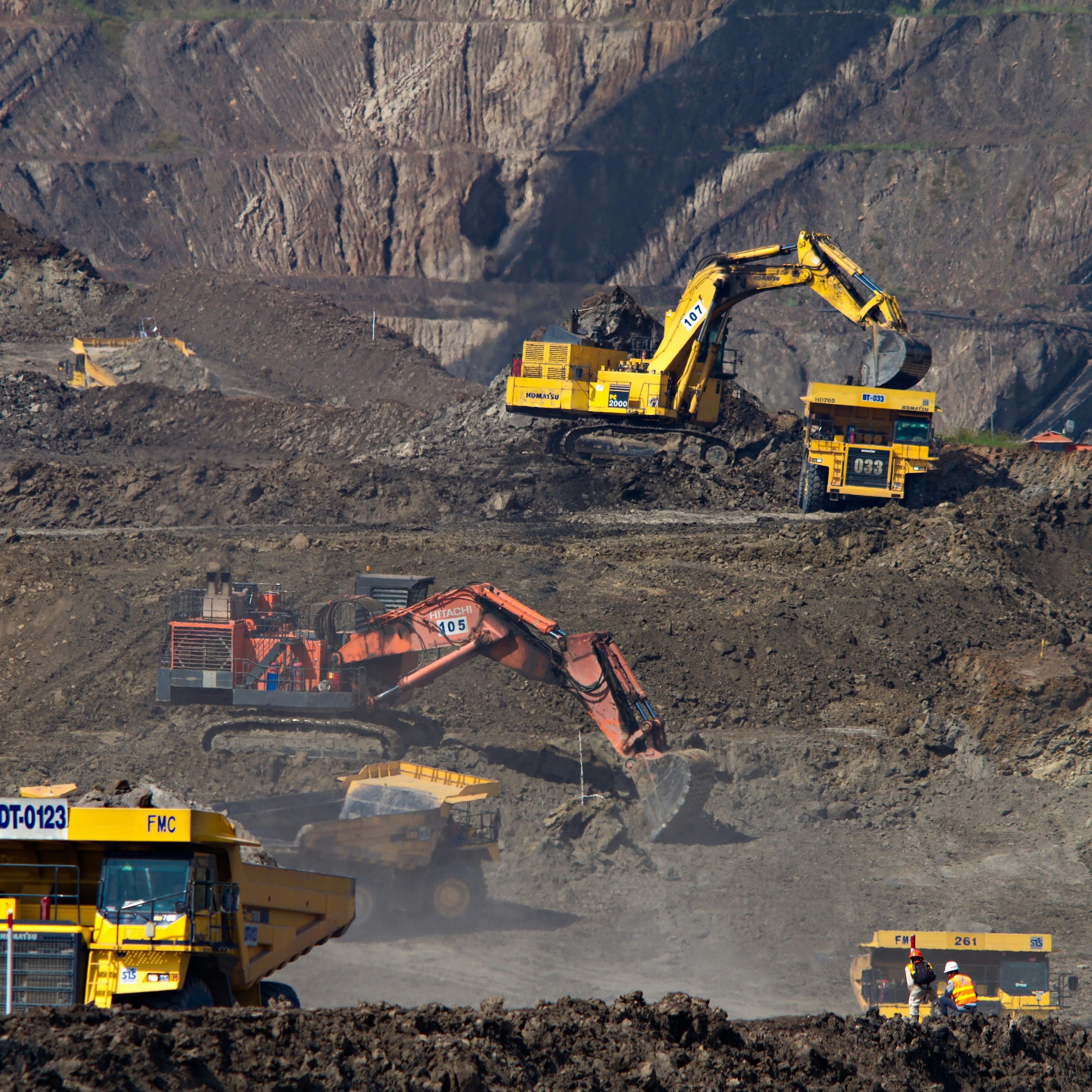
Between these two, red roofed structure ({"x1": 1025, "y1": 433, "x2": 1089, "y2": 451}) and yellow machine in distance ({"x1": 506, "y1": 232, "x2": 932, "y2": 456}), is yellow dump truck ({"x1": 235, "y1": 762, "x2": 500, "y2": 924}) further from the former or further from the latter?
red roofed structure ({"x1": 1025, "y1": 433, "x2": 1089, "y2": 451})

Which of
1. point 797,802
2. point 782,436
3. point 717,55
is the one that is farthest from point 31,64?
point 797,802

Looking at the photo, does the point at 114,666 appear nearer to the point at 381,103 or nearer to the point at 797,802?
the point at 797,802

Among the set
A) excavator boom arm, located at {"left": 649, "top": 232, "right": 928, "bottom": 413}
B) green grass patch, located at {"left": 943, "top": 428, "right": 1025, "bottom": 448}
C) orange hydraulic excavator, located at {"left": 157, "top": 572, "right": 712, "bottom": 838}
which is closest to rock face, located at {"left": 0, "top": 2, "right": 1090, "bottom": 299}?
green grass patch, located at {"left": 943, "top": 428, "right": 1025, "bottom": 448}

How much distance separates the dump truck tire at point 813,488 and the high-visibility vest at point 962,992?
14.2 m

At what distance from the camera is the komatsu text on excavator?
21.2 meters

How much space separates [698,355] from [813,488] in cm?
330

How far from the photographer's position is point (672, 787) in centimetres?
1309

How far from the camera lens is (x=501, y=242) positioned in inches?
2359

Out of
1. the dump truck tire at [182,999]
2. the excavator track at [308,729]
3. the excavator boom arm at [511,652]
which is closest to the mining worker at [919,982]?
the dump truck tire at [182,999]

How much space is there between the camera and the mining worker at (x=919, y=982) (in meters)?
8.29

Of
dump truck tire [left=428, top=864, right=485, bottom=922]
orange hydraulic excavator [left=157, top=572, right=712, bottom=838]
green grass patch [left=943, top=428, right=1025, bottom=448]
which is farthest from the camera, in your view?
green grass patch [left=943, top=428, right=1025, bottom=448]

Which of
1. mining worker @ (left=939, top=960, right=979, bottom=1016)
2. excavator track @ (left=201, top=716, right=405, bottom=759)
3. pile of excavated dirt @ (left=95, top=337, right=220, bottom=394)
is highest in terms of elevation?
pile of excavated dirt @ (left=95, top=337, right=220, bottom=394)

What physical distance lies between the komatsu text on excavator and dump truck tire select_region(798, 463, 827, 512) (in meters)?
0.02

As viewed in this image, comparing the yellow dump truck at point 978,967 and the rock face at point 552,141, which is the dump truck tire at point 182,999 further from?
the rock face at point 552,141
